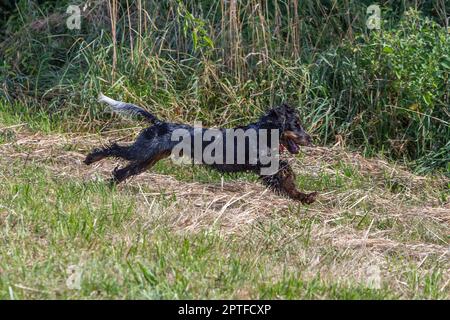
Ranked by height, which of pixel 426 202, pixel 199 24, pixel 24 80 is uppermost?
pixel 199 24

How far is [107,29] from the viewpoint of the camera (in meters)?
9.26

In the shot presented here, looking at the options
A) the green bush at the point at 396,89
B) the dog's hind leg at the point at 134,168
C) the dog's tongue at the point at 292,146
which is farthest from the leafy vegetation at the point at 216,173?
the dog's tongue at the point at 292,146

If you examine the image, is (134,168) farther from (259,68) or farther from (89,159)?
(259,68)

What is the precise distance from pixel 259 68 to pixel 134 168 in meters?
2.31

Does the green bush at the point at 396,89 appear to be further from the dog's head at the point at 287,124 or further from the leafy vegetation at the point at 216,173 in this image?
the dog's head at the point at 287,124

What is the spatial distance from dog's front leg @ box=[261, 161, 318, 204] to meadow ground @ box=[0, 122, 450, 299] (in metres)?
0.09

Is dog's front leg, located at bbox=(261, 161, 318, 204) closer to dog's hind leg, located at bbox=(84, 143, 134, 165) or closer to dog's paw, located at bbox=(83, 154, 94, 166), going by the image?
dog's hind leg, located at bbox=(84, 143, 134, 165)

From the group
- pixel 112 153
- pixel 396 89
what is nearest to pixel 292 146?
pixel 112 153

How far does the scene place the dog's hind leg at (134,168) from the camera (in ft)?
22.4

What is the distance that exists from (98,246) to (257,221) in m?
1.40

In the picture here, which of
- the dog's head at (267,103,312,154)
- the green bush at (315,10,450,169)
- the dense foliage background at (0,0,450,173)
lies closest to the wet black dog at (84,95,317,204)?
the dog's head at (267,103,312,154)
